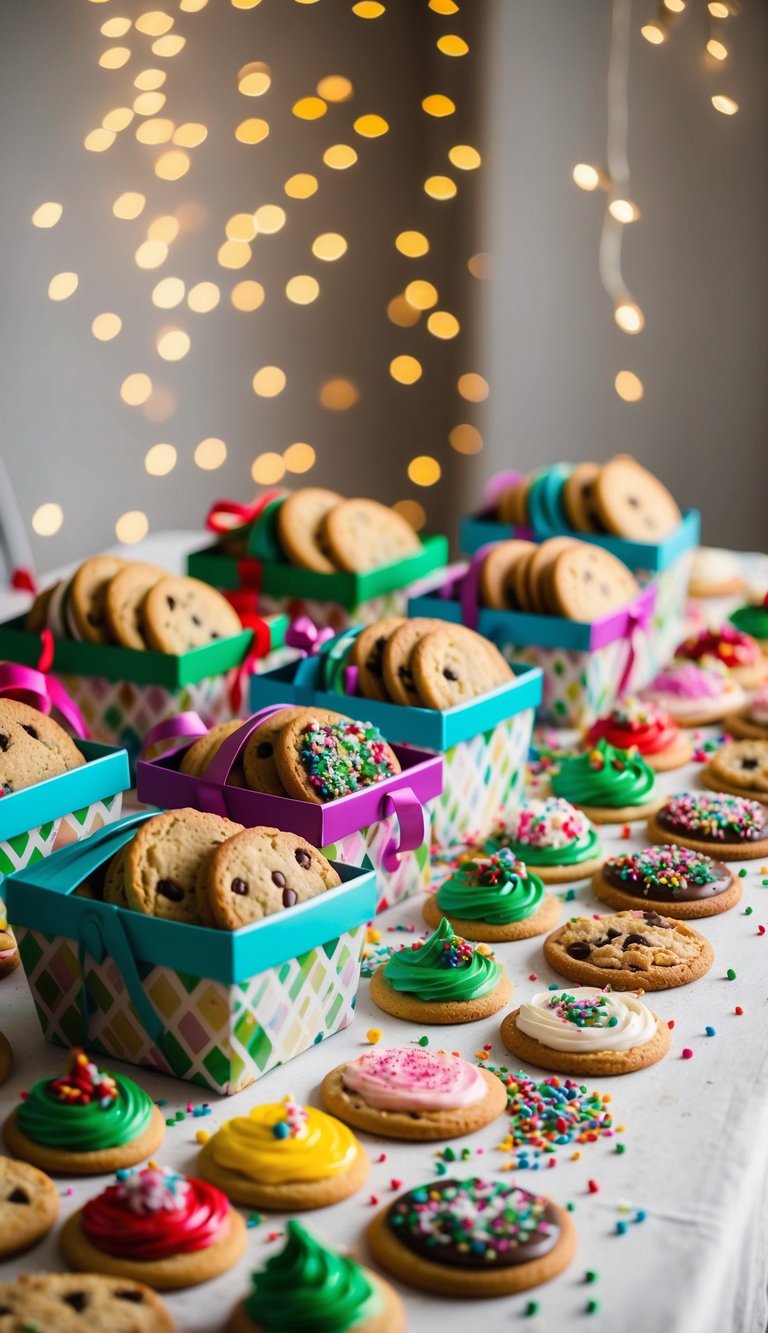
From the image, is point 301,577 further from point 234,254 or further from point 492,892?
point 234,254

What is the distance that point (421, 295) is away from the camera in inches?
198

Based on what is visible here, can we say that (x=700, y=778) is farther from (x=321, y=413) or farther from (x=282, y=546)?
(x=321, y=413)

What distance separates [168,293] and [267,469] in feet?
2.81

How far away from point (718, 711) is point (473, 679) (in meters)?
0.73

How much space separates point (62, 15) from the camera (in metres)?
2.67

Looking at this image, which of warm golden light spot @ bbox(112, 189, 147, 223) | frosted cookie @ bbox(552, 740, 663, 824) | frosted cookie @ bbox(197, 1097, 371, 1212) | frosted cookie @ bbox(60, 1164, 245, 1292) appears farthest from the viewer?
warm golden light spot @ bbox(112, 189, 147, 223)

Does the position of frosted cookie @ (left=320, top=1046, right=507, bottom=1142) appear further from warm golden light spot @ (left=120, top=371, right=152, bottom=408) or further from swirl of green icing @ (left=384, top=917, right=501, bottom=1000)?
warm golden light spot @ (left=120, top=371, right=152, bottom=408)


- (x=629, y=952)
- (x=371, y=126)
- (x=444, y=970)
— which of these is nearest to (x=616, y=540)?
(x=629, y=952)

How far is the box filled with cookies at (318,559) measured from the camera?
2.73m

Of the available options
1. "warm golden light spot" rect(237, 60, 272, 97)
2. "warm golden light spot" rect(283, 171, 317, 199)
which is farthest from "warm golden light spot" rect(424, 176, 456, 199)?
"warm golden light spot" rect(237, 60, 272, 97)

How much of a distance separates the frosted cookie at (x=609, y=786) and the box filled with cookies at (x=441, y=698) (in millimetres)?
99

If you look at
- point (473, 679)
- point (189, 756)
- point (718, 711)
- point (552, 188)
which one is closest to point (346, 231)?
point (552, 188)

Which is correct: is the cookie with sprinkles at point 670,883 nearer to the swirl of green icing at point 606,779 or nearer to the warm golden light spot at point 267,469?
the swirl of green icing at point 606,779

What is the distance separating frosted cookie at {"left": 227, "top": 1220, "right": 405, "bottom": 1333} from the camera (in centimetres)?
112
